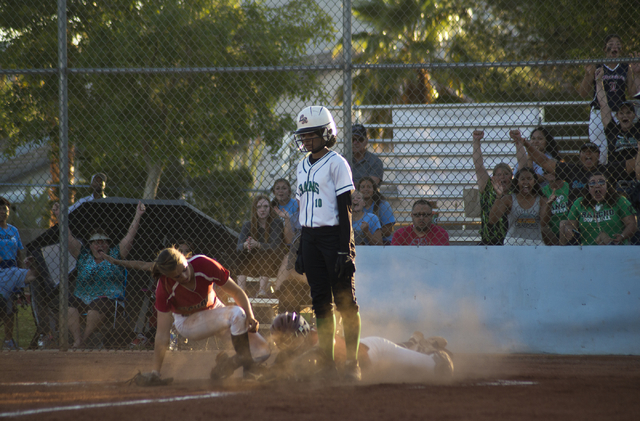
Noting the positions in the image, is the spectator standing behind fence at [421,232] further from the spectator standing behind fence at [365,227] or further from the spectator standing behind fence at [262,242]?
the spectator standing behind fence at [262,242]

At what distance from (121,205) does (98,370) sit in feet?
8.32

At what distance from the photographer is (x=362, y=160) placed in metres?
7.30

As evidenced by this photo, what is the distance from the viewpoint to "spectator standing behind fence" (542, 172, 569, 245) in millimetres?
6527

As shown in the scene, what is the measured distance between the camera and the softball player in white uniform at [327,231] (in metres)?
4.49

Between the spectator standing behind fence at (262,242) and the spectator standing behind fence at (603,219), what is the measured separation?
3.41 m

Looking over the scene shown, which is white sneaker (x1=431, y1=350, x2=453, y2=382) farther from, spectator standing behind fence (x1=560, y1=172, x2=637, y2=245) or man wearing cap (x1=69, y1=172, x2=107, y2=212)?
man wearing cap (x1=69, y1=172, x2=107, y2=212)

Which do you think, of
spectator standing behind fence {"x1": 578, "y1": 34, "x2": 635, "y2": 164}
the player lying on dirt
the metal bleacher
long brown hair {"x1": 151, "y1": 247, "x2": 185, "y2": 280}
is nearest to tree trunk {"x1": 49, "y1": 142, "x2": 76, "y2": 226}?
long brown hair {"x1": 151, "y1": 247, "x2": 185, "y2": 280}

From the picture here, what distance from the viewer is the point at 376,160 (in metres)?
7.47

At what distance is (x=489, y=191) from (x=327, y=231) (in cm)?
302

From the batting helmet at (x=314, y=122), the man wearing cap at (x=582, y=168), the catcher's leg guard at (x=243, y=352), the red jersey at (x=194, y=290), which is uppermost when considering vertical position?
the batting helmet at (x=314, y=122)

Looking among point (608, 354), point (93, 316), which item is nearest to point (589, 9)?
point (608, 354)

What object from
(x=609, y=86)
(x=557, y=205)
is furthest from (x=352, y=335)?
(x=609, y=86)

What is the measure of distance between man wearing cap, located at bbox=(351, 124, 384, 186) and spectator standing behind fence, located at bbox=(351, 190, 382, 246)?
2.15ft

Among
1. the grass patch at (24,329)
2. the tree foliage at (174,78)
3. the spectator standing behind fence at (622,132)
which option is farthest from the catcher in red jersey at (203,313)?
the tree foliage at (174,78)
